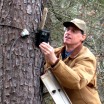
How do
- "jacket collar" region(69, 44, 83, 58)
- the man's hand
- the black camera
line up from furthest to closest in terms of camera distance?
"jacket collar" region(69, 44, 83, 58) → the black camera → the man's hand

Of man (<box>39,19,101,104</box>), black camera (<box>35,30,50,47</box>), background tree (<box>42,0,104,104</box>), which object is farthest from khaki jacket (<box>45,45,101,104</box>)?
background tree (<box>42,0,104,104</box>)

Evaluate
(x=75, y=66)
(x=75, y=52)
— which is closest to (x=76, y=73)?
(x=75, y=66)

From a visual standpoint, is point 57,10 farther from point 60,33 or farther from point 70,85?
point 70,85

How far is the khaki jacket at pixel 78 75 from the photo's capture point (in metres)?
3.16

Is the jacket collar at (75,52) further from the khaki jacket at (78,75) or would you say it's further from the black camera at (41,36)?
the black camera at (41,36)

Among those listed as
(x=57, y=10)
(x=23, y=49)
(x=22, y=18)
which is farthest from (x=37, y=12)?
(x=57, y=10)

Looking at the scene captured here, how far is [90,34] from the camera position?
5574mm

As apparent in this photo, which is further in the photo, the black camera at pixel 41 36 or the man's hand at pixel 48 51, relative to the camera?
the black camera at pixel 41 36

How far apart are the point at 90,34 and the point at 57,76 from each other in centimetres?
246

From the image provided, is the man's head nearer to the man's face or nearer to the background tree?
the man's face

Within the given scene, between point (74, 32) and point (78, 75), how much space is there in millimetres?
581

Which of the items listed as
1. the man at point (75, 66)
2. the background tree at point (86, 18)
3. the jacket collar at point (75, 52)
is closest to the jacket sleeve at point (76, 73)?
the man at point (75, 66)

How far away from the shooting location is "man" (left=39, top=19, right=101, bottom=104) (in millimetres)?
3146

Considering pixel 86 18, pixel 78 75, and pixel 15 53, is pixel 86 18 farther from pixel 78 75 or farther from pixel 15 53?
pixel 15 53
